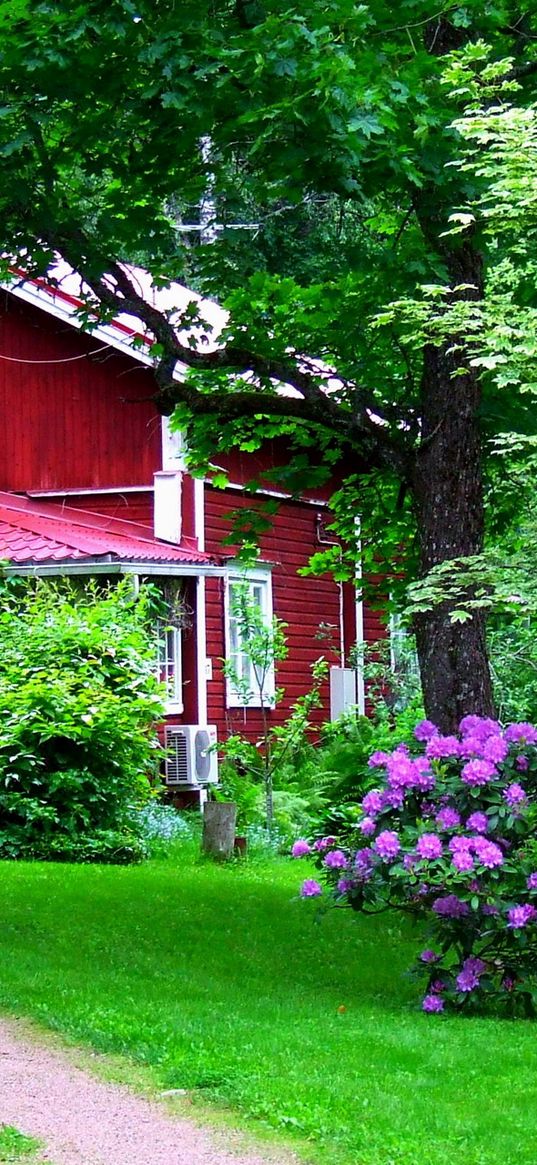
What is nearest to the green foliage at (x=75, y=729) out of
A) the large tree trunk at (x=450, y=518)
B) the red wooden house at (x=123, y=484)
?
the red wooden house at (x=123, y=484)

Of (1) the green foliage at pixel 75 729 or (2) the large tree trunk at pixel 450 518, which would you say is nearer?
(2) the large tree trunk at pixel 450 518

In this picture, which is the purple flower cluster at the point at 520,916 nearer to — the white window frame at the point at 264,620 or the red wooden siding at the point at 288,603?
the white window frame at the point at 264,620

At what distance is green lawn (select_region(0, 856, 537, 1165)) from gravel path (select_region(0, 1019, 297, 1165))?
24 cm

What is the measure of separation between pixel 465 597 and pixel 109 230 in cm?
334

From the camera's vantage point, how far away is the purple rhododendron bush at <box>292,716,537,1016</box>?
8047 millimetres

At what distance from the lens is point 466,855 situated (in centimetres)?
797

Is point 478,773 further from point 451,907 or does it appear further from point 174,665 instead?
point 174,665

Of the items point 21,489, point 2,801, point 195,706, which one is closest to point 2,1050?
point 2,801

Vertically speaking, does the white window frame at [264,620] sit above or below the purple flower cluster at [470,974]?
above

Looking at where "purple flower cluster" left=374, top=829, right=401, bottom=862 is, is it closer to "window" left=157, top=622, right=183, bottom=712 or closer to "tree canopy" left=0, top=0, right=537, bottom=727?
"tree canopy" left=0, top=0, right=537, bottom=727

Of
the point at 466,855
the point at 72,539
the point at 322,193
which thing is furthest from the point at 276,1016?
the point at 72,539

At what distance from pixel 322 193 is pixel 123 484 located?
1041 cm

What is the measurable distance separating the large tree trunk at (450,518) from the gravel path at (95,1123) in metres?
4.35

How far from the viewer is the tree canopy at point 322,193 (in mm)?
8836
